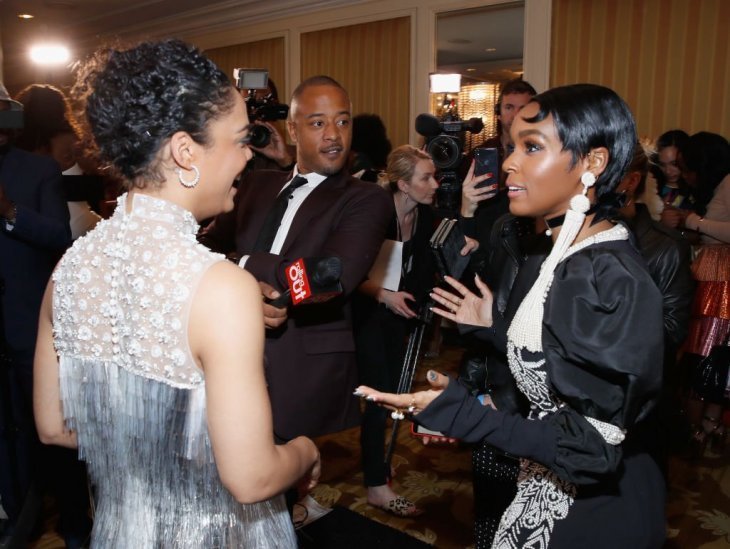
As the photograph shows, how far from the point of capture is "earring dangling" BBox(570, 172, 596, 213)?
130 cm

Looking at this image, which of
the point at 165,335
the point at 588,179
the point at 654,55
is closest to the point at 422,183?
the point at 588,179

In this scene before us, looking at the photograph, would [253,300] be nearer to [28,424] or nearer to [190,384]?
[190,384]

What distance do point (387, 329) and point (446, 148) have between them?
2.83ft

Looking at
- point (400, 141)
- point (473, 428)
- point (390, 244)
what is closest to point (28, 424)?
point (390, 244)

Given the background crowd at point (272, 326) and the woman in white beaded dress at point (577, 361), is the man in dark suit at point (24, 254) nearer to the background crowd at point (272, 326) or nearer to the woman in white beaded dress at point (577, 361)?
the background crowd at point (272, 326)

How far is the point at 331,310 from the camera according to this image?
207cm

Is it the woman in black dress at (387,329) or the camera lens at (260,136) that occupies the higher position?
the camera lens at (260,136)

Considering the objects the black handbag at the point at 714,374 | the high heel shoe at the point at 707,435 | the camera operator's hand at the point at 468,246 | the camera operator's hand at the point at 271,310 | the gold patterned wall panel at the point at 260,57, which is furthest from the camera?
the gold patterned wall panel at the point at 260,57

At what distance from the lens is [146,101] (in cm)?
105

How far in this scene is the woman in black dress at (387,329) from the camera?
Result: 290cm

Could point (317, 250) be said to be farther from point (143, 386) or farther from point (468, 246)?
point (143, 386)

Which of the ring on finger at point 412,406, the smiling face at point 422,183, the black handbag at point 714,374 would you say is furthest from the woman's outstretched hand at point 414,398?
the black handbag at point 714,374

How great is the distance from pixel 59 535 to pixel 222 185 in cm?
223

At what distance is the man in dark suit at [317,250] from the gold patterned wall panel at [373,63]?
4.49m
